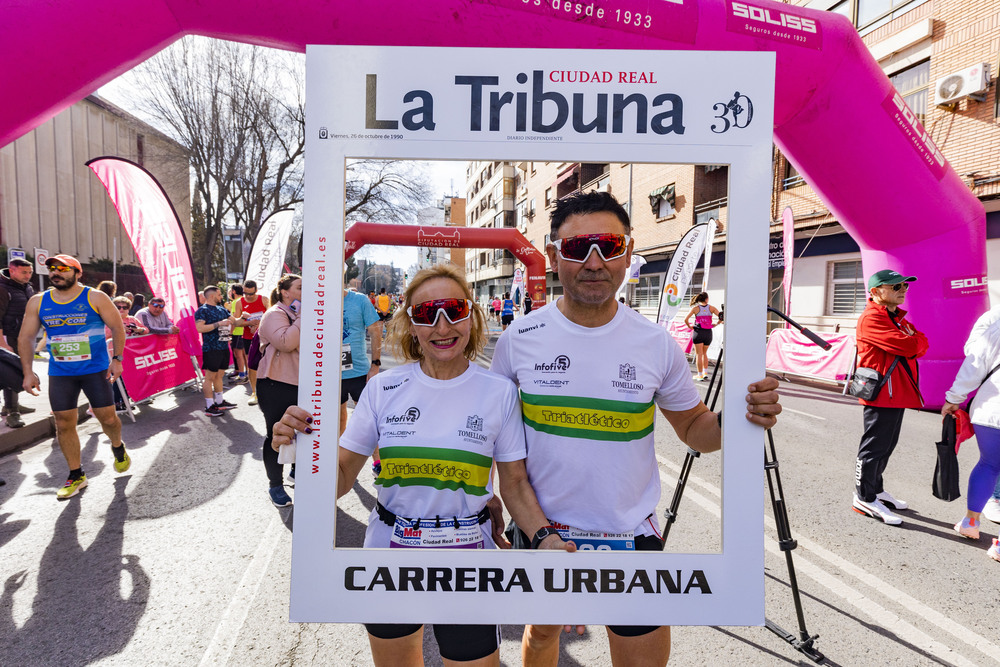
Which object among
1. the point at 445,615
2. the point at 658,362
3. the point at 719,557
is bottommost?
the point at 445,615

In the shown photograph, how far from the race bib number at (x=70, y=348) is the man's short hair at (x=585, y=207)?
433cm

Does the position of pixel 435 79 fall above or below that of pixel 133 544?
above

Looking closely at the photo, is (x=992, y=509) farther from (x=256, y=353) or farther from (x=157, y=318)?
(x=157, y=318)

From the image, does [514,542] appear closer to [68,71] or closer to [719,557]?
[719,557]

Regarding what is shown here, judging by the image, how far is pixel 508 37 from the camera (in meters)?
2.62

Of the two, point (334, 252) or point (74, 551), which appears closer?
point (334, 252)

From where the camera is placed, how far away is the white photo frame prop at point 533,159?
4.47ft

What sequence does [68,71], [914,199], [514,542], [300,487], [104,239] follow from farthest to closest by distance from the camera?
[104,239], [914,199], [68,71], [514,542], [300,487]

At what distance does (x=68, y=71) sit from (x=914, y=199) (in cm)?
680

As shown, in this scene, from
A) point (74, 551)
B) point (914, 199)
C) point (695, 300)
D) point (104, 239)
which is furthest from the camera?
point (104, 239)

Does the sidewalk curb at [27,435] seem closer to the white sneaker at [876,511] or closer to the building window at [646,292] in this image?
the white sneaker at [876,511]

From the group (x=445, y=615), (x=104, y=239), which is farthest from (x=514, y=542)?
(x=104, y=239)

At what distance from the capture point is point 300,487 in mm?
1355

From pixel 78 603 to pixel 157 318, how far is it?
615 centimetres
